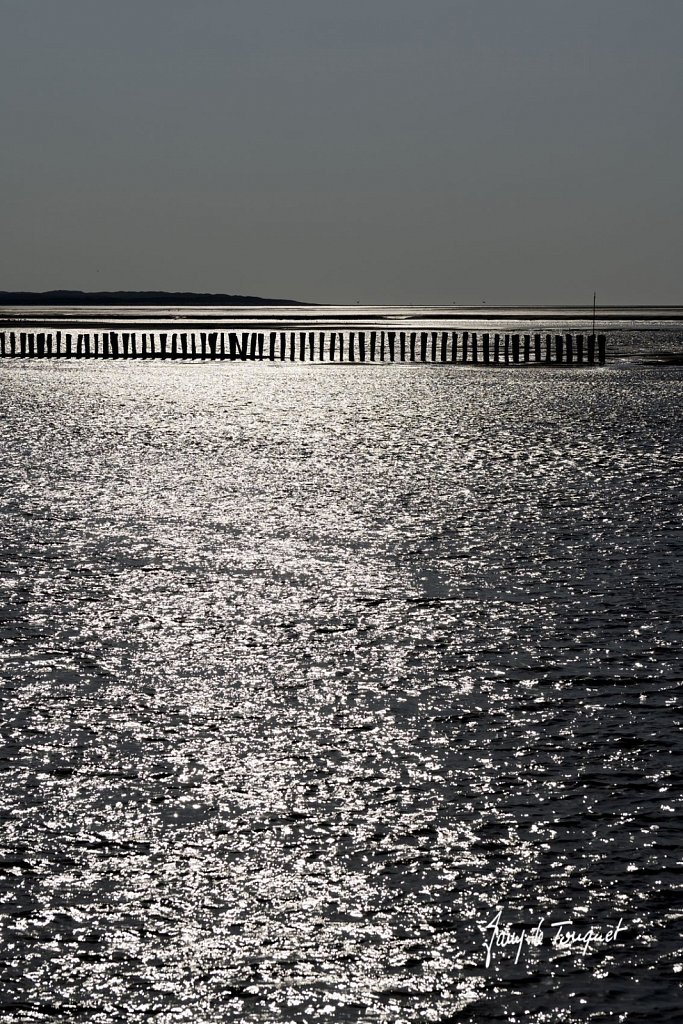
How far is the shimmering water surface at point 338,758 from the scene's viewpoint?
23.8ft

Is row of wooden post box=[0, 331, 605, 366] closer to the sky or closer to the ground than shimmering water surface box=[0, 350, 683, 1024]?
closer to the ground

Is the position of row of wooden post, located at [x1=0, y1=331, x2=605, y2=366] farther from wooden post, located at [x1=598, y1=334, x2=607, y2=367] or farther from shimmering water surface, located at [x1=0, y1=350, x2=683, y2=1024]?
shimmering water surface, located at [x1=0, y1=350, x2=683, y2=1024]

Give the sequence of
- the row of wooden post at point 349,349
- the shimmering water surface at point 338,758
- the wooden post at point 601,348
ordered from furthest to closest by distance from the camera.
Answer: the row of wooden post at point 349,349
the wooden post at point 601,348
the shimmering water surface at point 338,758

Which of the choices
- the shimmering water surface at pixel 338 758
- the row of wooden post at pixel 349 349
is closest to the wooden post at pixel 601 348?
the row of wooden post at pixel 349 349

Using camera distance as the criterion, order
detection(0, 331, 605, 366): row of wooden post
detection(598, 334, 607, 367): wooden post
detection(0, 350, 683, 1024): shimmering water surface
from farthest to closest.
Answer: detection(0, 331, 605, 366): row of wooden post → detection(598, 334, 607, 367): wooden post → detection(0, 350, 683, 1024): shimmering water surface

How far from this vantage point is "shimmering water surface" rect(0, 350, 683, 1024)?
23.8ft

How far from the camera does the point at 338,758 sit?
11156 millimetres

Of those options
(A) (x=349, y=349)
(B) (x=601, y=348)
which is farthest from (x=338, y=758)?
(A) (x=349, y=349)

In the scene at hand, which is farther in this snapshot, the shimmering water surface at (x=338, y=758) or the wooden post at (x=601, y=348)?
the wooden post at (x=601, y=348)

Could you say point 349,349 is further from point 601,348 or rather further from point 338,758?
point 338,758

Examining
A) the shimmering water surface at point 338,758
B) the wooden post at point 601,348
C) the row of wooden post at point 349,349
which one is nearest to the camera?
the shimmering water surface at point 338,758

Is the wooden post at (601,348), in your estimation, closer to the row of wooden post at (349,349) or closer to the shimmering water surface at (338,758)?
the row of wooden post at (349,349)

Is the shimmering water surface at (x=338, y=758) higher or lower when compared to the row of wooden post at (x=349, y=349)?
higher

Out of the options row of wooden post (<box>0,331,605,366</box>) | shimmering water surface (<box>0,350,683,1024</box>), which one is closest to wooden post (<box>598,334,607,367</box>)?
row of wooden post (<box>0,331,605,366</box>)
